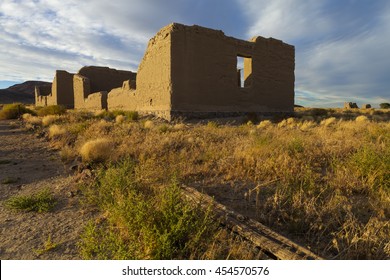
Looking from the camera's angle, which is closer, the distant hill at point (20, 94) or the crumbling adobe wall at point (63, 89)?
the crumbling adobe wall at point (63, 89)

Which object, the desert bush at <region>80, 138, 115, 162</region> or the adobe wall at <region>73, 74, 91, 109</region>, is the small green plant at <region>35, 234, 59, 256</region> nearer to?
the desert bush at <region>80, 138, 115, 162</region>

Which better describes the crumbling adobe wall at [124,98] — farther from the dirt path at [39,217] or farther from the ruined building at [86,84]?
the dirt path at [39,217]

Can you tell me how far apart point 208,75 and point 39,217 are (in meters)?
10.7

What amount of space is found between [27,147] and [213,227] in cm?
745

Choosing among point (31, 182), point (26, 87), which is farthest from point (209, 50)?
point (26, 87)

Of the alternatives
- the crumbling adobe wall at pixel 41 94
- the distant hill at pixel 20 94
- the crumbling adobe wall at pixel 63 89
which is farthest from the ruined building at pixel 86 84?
the distant hill at pixel 20 94

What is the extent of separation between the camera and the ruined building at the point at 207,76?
12367mm

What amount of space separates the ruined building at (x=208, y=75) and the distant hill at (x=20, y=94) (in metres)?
52.5

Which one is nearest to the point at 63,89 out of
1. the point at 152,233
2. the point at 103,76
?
Result: the point at 103,76

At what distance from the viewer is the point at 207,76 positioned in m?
13.0

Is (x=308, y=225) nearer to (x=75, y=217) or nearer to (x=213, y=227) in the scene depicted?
(x=213, y=227)

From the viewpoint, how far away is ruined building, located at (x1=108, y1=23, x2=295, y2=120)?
12359 mm

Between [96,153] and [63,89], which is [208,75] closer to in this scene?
[96,153]

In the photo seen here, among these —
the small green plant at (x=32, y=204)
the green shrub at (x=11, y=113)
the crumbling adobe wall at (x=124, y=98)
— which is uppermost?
the crumbling adobe wall at (x=124, y=98)
